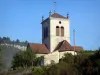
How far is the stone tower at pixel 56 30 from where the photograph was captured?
249ft

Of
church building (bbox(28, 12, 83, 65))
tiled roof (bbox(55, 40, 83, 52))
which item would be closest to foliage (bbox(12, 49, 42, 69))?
Result: church building (bbox(28, 12, 83, 65))

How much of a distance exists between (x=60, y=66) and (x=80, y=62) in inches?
118

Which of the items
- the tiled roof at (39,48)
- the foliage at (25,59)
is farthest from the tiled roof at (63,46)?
the foliage at (25,59)

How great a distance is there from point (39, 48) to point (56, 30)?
20.8 ft

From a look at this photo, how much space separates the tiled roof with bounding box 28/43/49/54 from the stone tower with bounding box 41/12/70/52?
4.52 feet

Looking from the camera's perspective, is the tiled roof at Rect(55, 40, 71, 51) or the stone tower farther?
the stone tower

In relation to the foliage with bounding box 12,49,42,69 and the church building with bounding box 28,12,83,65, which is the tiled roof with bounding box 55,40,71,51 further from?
the foliage with bounding box 12,49,42,69

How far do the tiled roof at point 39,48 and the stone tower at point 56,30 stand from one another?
4.52 feet

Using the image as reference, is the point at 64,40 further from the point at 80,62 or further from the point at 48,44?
the point at 80,62

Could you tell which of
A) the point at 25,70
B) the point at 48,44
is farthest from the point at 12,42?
→ the point at 25,70

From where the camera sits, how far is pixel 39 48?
73625mm

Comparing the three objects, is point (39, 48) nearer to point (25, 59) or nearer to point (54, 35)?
point (54, 35)

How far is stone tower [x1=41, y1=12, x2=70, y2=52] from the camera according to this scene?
75750 millimetres

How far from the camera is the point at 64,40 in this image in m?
74.6
